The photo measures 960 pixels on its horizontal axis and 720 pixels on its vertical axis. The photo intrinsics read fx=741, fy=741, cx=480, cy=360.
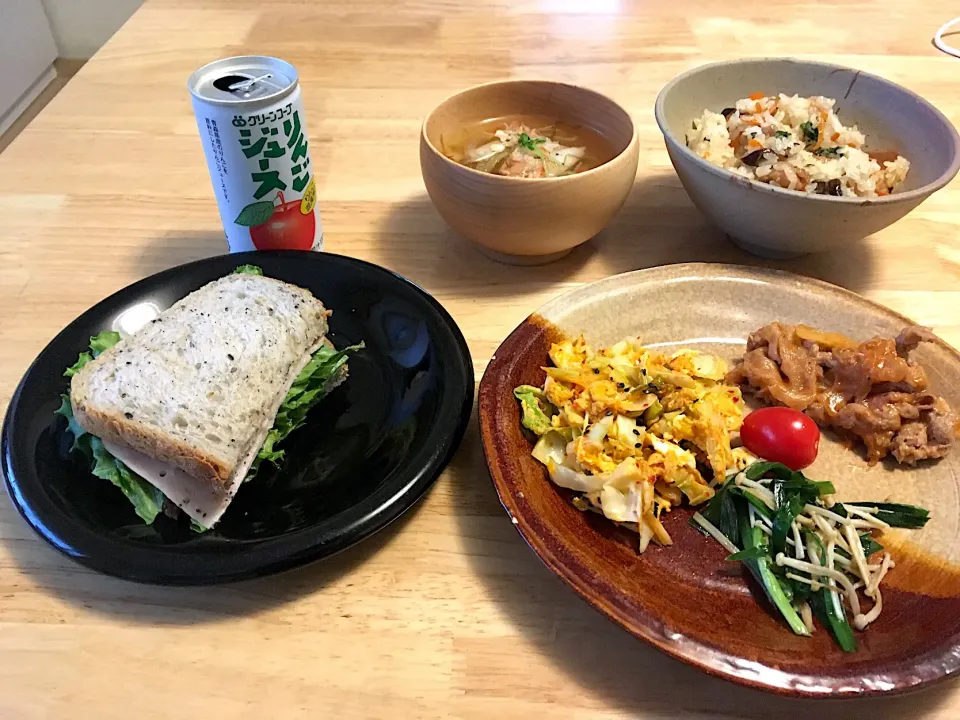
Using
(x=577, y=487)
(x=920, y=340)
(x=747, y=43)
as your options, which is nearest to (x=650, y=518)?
(x=577, y=487)

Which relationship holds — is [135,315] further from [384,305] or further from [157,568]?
[157,568]

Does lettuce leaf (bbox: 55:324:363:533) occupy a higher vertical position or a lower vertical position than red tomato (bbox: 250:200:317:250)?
lower

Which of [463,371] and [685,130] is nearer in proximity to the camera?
[463,371]

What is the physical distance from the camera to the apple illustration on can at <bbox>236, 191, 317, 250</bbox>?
1516 mm

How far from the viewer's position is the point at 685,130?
5.96 ft

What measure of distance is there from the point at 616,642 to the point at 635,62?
7.00 feet

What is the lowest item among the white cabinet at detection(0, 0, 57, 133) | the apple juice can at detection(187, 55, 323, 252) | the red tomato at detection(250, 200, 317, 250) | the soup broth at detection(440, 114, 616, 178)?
the white cabinet at detection(0, 0, 57, 133)

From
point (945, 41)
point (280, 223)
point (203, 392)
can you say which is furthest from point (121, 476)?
point (945, 41)

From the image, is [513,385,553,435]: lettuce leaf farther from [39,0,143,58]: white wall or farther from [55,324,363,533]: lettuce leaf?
[39,0,143,58]: white wall

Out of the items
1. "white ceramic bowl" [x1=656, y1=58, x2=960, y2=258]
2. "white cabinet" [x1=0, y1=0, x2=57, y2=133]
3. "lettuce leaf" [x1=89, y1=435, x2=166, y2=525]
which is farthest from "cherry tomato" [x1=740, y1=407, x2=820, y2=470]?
"white cabinet" [x1=0, y1=0, x2=57, y2=133]

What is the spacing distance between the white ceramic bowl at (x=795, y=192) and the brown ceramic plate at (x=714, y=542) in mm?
111

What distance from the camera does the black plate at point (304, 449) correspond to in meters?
1.05

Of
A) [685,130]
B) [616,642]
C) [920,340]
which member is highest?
[685,130]

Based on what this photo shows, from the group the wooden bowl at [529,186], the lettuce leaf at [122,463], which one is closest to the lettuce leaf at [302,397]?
the lettuce leaf at [122,463]
